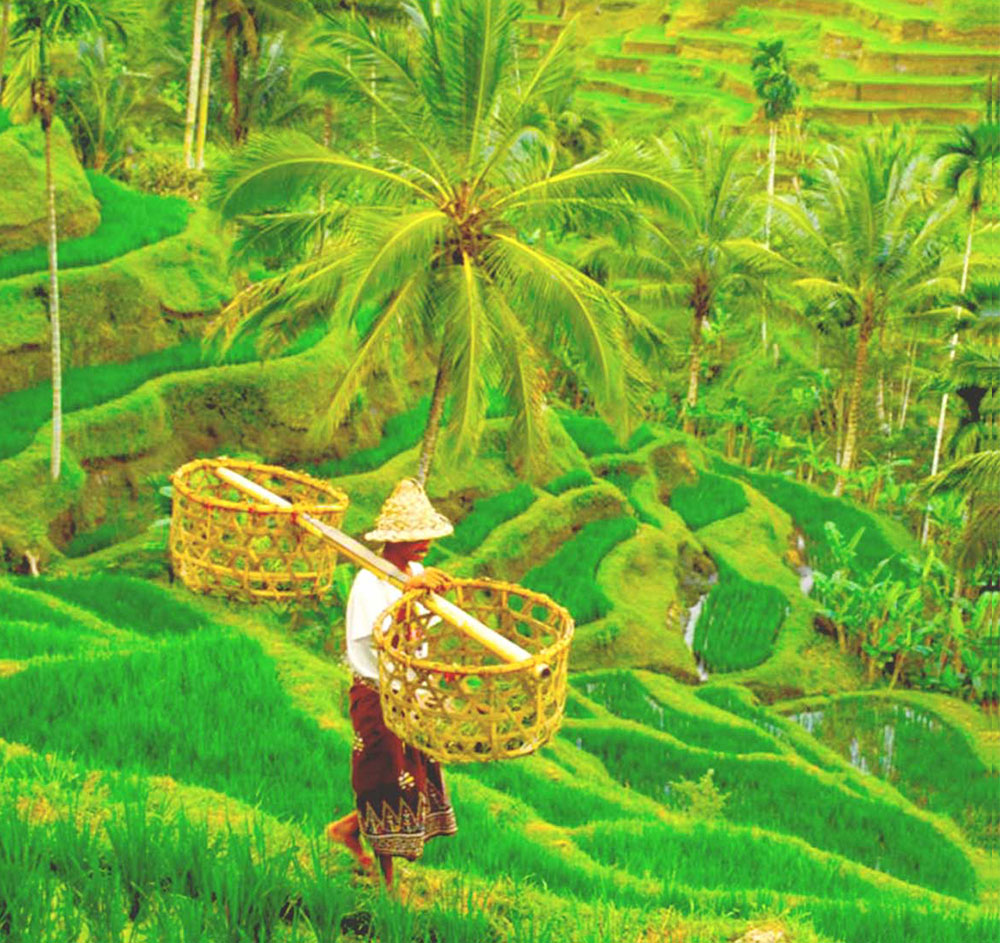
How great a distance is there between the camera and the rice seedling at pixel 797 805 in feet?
25.0

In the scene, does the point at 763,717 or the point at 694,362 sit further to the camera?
the point at 694,362

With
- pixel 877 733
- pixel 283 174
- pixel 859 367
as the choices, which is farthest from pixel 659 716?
pixel 859 367

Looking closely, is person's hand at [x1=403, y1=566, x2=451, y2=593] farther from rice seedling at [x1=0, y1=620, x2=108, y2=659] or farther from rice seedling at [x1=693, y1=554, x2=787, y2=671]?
rice seedling at [x1=693, y1=554, x2=787, y2=671]

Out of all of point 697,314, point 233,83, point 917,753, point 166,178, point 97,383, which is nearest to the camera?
point 917,753

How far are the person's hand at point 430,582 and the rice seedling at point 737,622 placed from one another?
996 cm

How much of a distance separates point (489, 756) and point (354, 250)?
20.9ft

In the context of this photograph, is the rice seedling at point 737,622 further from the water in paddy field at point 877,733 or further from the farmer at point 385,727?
the farmer at point 385,727

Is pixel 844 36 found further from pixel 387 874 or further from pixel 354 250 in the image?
pixel 387 874

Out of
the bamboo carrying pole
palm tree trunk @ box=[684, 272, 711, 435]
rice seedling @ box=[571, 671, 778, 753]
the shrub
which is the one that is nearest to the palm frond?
rice seedling @ box=[571, 671, 778, 753]

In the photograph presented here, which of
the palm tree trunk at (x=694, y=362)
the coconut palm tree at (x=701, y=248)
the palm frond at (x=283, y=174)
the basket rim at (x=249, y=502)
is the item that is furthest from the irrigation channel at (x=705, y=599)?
the basket rim at (x=249, y=502)

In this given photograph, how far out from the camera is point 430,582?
3.12 m

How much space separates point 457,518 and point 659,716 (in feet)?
13.1

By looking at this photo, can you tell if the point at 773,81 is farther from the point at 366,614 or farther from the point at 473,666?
the point at 473,666

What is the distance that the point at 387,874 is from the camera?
341 centimetres
